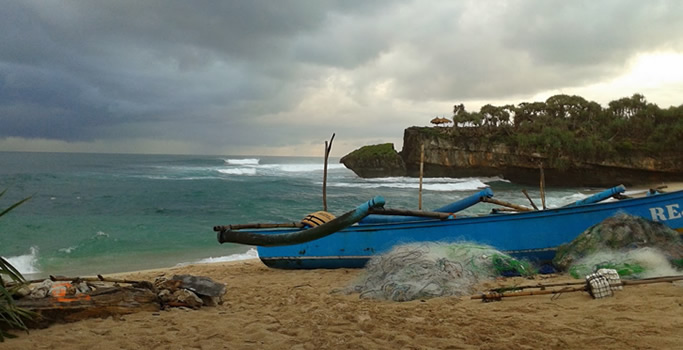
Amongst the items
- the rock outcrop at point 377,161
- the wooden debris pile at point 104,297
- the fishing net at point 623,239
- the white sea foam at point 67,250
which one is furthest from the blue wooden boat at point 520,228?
the rock outcrop at point 377,161

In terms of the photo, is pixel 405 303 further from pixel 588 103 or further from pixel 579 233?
pixel 588 103

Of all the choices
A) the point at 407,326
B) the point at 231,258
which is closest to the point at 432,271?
the point at 407,326

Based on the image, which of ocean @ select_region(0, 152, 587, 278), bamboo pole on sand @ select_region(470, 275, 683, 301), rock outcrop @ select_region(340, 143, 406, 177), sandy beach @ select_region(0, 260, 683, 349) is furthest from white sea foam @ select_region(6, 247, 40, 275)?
rock outcrop @ select_region(340, 143, 406, 177)

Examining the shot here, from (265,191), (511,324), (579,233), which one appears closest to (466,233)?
(579,233)

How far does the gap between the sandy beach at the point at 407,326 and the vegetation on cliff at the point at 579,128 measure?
3852 centimetres

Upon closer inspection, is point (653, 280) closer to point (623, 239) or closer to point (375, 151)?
point (623, 239)

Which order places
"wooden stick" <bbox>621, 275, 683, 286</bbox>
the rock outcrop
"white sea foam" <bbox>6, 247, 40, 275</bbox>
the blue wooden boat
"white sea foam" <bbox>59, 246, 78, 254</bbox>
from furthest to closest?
the rock outcrop
"white sea foam" <bbox>59, 246, 78, 254</bbox>
"white sea foam" <bbox>6, 247, 40, 275</bbox>
the blue wooden boat
"wooden stick" <bbox>621, 275, 683, 286</bbox>

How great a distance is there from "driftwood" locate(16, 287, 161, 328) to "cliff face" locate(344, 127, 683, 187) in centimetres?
3508

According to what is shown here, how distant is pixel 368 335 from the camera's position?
455cm

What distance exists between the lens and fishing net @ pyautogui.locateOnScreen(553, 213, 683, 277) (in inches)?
269

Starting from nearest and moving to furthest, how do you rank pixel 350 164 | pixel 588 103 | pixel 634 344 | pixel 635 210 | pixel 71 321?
pixel 634 344, pixel 71 321, pixel 635 210, pixel 588 103, pixel 350 164

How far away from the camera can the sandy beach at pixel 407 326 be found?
407 centimetres

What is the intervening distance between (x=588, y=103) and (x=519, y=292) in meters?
46.7

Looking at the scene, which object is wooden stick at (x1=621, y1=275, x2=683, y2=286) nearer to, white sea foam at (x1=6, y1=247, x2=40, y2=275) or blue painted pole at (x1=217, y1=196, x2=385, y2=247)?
blue painted pole at (x1=217, y1=196, x2=385, y2=247)
